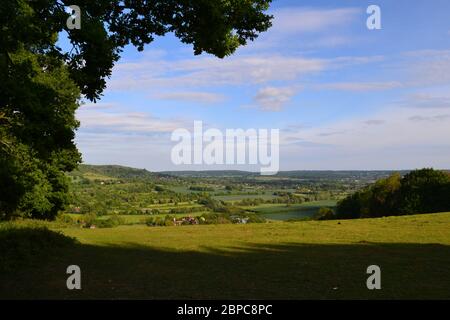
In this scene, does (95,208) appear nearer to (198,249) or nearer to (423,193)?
(423,193)

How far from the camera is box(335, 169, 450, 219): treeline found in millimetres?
62062

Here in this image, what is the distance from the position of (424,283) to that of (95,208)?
2896 inches

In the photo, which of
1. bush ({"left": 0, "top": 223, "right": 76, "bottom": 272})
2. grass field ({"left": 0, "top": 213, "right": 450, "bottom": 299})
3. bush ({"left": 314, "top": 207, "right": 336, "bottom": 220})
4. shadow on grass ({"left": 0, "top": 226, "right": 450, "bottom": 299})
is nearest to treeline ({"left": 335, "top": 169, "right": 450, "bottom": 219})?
bush ({"left": 314, "top": 207, "right": 336, "bottom": 220})

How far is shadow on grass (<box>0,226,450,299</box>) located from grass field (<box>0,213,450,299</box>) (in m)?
0.03

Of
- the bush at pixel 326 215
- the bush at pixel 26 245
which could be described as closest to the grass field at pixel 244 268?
the bush at pixel 26 245

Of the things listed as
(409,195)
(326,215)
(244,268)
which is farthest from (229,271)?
(326,215)

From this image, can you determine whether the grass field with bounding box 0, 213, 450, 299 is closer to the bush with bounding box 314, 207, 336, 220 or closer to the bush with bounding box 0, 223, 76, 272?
the bush with bounding box 0, 223, 76, 272

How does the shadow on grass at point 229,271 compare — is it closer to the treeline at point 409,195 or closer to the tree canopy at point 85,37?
the tree canopy at point 85,37

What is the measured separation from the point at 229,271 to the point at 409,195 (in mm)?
56660

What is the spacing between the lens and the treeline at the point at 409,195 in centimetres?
6206

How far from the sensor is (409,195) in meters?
64.8

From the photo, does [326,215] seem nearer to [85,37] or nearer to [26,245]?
[26,245]
